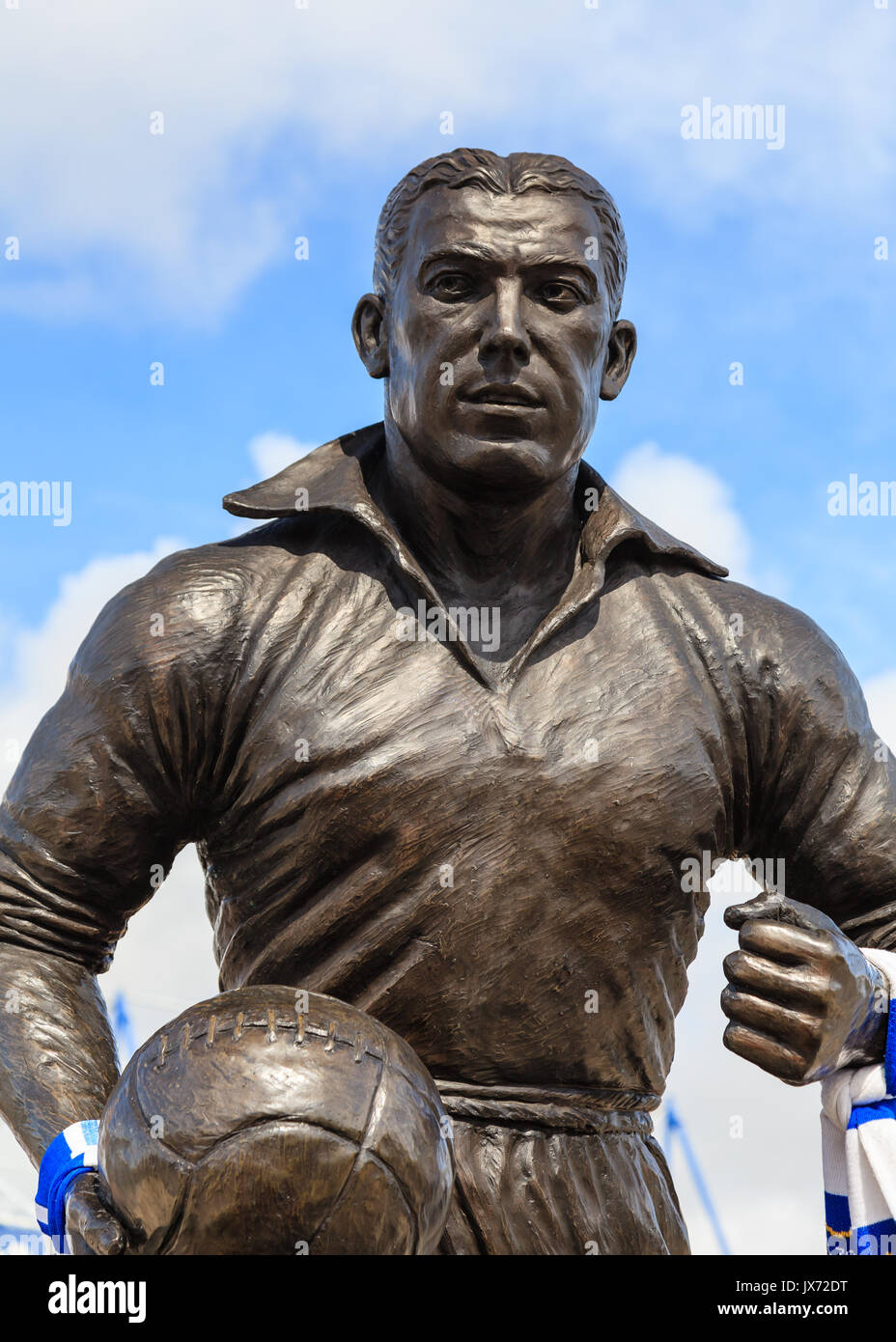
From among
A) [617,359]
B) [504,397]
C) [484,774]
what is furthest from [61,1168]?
[617,359]

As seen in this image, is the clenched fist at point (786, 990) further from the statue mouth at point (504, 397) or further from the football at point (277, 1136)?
the statue mouth at point (504, 397)

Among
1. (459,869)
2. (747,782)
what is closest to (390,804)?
(459,869)

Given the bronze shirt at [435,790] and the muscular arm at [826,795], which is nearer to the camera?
the bronze shirt at [435,790]

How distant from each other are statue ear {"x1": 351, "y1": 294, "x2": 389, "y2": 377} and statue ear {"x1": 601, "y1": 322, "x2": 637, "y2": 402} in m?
0.59

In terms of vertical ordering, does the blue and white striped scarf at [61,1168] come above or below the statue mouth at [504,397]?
below

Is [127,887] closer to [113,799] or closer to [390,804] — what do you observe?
[113,799]

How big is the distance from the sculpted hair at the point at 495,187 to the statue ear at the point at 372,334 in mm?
45

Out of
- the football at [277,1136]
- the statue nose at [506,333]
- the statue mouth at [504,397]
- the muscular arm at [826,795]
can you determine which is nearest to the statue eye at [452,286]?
the statue nose at [506,333]

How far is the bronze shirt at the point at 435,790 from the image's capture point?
15.7 ft

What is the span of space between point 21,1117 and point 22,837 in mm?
676

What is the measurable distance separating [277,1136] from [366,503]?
1802 millimetres

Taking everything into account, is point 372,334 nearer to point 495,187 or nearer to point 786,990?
point 495,187

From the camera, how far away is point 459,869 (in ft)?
15.6

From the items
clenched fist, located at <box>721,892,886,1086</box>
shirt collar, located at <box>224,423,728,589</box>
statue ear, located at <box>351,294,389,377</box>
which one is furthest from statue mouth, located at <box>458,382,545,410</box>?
clenched fist, located at <box>721,892,886,1086</box>
